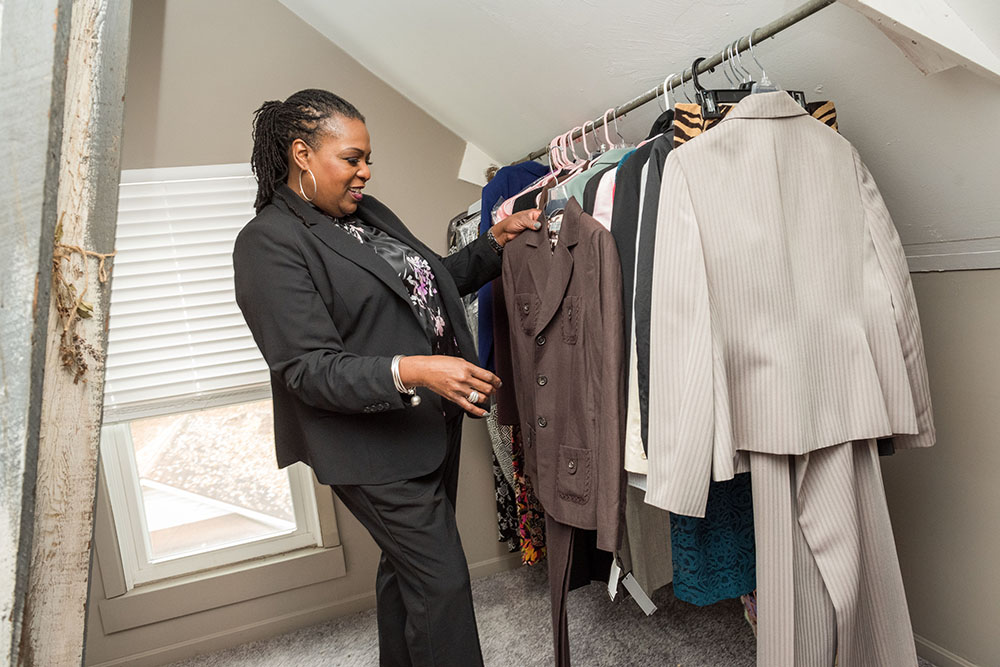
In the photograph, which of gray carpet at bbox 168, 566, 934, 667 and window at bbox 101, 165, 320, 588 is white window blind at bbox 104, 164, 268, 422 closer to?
window at bbox 101, 165, 320, 588

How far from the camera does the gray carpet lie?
1.89 m

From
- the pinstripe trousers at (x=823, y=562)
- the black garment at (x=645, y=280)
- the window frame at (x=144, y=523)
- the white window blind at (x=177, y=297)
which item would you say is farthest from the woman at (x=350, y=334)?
the window frame at (x=144, y=523)

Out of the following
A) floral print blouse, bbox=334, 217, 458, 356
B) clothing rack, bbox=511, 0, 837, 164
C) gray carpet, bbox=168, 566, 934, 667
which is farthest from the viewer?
gray carpet, bbox=168, 566, 934, 667

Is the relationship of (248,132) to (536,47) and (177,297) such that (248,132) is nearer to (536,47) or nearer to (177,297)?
(177,297)

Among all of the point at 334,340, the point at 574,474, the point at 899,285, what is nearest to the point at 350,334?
the point at 334,340

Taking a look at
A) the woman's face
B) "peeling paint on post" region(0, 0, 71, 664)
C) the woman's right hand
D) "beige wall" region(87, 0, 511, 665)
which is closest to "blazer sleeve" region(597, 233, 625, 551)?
the woman's right hand

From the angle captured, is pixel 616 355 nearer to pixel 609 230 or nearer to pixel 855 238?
pixel 609 230

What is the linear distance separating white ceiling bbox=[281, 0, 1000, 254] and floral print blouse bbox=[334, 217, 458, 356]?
1.96 ft

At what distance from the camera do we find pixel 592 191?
4.59 feet

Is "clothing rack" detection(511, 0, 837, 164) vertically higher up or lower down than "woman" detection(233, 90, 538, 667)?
higher up

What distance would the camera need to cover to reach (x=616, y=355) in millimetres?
1275

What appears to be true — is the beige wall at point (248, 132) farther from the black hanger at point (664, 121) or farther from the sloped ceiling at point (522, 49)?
the black hanger at point (664, 121)

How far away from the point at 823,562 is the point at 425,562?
0.76 meters

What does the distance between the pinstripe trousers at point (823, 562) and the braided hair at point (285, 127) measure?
109 cm
